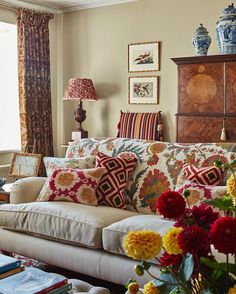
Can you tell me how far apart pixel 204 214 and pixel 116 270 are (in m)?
1.51

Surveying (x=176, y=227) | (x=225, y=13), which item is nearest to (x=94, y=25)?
(x=225, y=13)

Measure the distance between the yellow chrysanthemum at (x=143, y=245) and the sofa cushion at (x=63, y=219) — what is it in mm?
1574

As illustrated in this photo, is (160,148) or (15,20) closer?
(160,148)

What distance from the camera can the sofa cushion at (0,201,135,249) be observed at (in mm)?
2445

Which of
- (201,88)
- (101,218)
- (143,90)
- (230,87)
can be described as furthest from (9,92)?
(101,218)

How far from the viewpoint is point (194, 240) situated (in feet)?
2.66

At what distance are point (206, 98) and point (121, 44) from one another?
63.8 inches

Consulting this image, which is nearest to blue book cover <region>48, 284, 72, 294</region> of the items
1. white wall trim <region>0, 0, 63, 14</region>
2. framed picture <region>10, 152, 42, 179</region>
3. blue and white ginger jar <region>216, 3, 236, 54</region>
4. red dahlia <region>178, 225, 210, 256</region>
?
red dahlia <region>178, 225, 210, 256</region>

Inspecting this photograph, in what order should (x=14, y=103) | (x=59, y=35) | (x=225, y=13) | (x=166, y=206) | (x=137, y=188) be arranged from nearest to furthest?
(x=166, y=206)
(x=137, y=188)
(x=225, y=13)
(x=14, y=103)
(x=59, y=35)

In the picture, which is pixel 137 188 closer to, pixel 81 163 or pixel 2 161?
pixel 81 163

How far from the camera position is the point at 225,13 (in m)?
4.01

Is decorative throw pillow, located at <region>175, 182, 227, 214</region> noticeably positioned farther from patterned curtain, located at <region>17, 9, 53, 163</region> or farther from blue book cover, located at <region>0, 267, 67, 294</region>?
patterned curtain, located at <region>17, 9, 53, 163</region>

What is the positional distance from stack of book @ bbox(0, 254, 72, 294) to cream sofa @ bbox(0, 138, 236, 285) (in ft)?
2.31

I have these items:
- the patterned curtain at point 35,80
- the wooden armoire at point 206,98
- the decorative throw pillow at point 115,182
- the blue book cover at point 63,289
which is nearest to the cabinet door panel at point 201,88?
the wooden armoire at point 206,98
